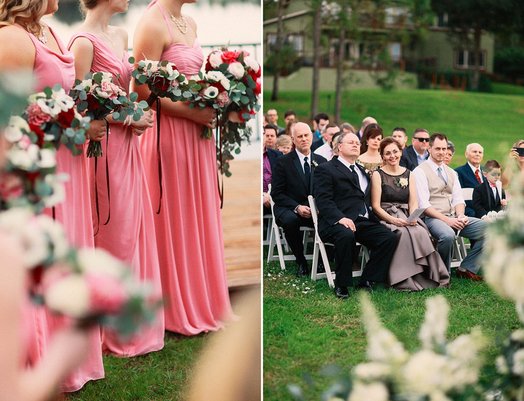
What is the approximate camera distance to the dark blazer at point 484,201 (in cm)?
416

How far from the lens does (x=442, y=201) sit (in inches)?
166

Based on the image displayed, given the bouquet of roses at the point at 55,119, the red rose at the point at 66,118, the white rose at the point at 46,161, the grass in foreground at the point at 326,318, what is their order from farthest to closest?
the grass in foreground at the point at 326,318 < the red rose at the point at 66,118 < the bouquet of roses at the point at 55,119 < the white rose at the point at 46,161

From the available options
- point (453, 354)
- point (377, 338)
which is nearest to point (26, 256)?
point (377, 338)

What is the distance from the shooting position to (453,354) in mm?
2318

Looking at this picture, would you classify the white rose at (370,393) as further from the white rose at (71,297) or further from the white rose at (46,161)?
the white rose at (46,161)

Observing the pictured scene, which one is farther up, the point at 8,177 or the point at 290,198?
the point at 8,177

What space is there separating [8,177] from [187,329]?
2.65 meters

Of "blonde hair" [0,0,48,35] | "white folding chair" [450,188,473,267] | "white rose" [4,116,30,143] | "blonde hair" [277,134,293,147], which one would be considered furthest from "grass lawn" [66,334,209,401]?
"blonde hair" [0,0,48,35]

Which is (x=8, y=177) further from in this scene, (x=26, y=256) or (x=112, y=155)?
(x=112, y=155)

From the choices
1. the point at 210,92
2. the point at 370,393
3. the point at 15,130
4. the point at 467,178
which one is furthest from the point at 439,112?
the point at 370,393

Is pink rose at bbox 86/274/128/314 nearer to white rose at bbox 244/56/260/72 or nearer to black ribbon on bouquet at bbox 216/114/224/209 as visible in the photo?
white rose at bbox 244/56/260/72

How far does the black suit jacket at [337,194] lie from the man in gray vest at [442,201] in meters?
0.28

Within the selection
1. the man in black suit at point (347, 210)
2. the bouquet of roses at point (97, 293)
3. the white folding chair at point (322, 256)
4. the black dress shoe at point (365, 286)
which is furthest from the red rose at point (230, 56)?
the bouquet of roses at point (97, 293)

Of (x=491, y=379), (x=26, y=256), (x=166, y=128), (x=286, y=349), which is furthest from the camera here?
(x=166, y=128)
